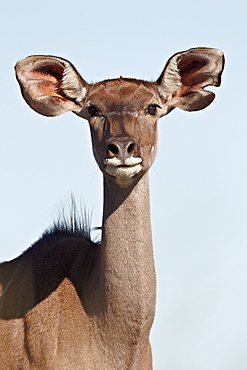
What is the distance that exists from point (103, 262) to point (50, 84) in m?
1.87

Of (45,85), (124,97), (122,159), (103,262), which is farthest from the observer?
(45,85)

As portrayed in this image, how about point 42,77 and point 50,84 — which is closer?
point 42,77

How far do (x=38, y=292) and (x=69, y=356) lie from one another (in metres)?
0.74

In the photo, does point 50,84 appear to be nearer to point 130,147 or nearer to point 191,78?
point 191,78

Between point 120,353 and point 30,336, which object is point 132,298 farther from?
point 30,336

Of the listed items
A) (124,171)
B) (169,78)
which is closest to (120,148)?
(124,171)

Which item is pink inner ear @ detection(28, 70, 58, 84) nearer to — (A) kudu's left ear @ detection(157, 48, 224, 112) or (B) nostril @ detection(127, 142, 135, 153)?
(A) kudu's left ear @ detection(157, 48, 224, 112)

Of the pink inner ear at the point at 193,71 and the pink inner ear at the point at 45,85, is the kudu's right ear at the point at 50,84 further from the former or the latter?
the pink inner ear at the point at 193,71

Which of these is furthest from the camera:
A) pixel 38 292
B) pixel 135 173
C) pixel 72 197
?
pixel 72 197

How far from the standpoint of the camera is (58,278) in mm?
6414

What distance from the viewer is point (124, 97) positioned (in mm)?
6348

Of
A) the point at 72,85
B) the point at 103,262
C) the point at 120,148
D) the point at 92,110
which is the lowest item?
the point at 103,262

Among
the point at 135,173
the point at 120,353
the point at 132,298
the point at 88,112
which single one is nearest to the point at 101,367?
the point at 120,353

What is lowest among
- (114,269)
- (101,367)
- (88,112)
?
(101,367)
